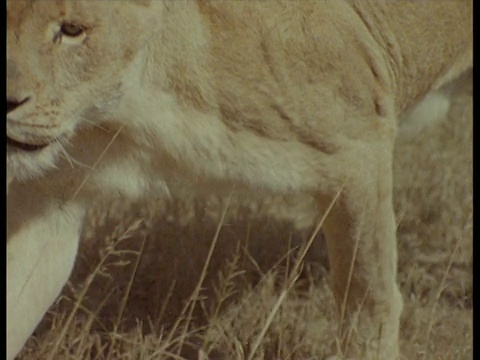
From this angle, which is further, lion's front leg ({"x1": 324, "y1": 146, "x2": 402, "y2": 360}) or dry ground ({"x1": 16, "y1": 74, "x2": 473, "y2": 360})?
dry ground ({"x1": 16, "y1": 74, "x2": 473, "y2": 360})

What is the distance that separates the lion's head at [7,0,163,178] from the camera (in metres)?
2.27

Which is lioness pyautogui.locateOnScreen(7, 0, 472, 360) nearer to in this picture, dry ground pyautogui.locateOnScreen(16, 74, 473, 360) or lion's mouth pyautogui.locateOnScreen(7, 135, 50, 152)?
lion's mouth pyautogui.locateOnScreen(7, 135, 50, 152)

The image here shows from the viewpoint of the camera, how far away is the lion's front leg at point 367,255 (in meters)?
2.78

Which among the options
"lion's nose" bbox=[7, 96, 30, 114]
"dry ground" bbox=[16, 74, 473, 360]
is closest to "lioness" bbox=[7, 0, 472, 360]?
"lion's nose" bbox=[7, 96, 30, 114]

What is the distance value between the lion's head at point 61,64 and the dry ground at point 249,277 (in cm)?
49

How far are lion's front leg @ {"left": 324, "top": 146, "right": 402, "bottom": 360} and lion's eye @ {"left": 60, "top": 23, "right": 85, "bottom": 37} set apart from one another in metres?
0.75

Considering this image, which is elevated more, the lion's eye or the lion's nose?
the lion's eye

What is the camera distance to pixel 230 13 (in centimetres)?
261

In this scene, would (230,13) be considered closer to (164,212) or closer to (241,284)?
(241,284)

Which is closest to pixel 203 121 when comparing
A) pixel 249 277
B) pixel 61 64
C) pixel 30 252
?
pixel 61 64

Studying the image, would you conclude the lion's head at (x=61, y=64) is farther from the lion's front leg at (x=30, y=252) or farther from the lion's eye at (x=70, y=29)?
the lion's front leg at (x=30, y=252)
